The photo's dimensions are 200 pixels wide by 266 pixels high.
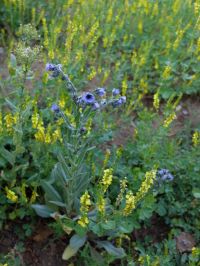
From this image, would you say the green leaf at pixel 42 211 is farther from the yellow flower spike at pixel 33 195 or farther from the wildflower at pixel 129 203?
the wildflower at pixel 129 203

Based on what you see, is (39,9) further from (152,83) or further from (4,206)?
(4,206)

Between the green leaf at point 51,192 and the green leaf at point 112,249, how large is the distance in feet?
1.29

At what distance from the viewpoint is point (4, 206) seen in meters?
2.70

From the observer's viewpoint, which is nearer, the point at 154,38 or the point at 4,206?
the point at 4,206

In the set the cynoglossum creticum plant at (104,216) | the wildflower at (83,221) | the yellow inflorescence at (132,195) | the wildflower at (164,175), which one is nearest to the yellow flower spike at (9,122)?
the cynoglossum creticum plant at (104,216)

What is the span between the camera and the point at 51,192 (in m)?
2.66

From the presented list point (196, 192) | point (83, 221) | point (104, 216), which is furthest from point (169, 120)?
point (83, 221)

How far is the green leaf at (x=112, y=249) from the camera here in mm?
2617

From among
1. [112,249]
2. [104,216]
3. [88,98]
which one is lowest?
[112,249]

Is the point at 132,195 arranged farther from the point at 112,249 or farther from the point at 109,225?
the point at 112,249

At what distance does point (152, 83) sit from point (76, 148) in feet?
5.93

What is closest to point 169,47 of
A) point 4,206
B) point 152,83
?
point 152,83

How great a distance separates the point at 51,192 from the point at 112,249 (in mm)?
534

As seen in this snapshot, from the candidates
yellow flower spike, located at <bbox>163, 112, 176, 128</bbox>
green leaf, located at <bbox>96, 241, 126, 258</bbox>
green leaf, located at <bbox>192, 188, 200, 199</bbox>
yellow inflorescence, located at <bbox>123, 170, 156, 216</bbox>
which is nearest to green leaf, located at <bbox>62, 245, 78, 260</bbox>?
green leaf, located at <bbox>96, 241, 126, 258</bbox>
